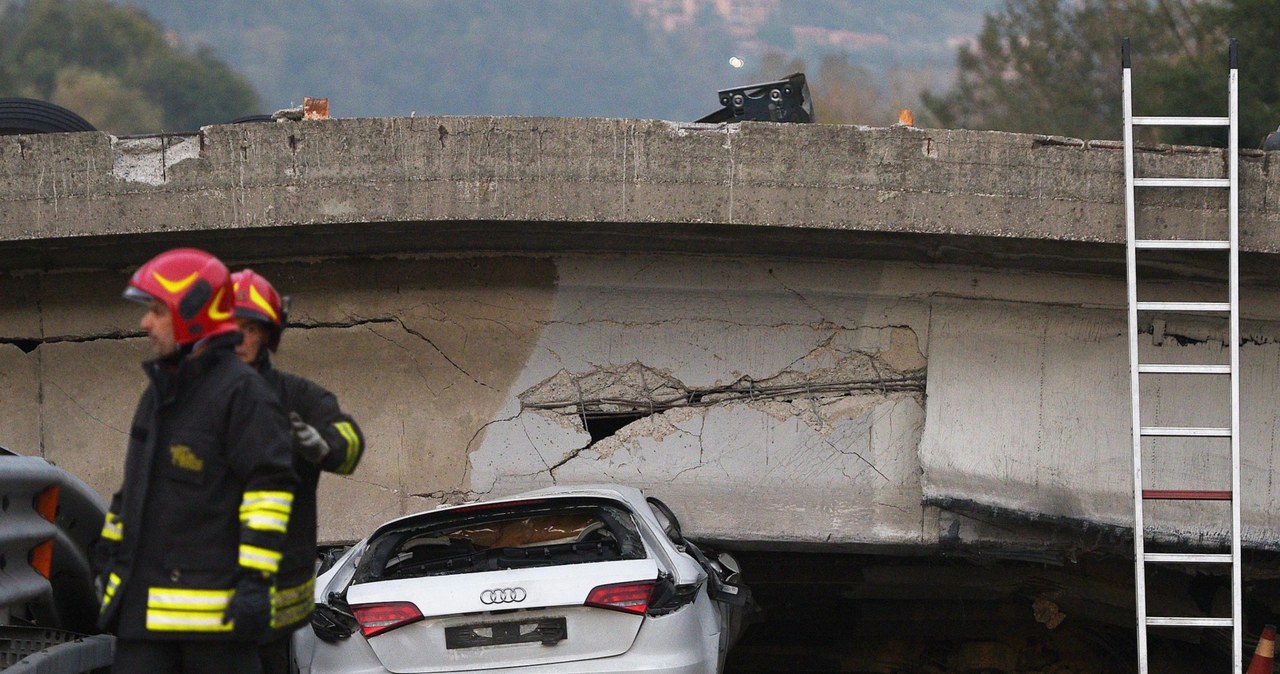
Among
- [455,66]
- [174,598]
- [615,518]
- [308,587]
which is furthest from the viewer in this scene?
[455,66]

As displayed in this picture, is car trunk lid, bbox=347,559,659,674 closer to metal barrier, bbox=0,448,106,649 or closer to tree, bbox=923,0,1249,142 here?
metal barrier, bbox=0,448,106,649

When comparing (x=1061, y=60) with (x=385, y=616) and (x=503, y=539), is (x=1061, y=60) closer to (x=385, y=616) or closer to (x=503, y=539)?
(x=503, y=539)

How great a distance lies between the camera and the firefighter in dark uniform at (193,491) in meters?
4.43

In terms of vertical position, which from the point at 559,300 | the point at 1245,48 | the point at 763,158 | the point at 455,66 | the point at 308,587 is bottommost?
the point at 308,587

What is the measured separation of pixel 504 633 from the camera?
6.11 meters

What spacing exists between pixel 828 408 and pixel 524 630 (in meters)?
2.90

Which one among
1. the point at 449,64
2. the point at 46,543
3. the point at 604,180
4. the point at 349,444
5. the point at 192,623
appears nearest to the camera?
the point at 192,623

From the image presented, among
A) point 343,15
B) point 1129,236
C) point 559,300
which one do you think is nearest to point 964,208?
point 1129,236

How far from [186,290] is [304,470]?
2.33 feet

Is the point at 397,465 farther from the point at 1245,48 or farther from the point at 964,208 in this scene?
the point at 1245,48

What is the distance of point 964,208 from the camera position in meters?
7.66

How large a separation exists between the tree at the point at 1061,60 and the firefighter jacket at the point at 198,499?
4269cm

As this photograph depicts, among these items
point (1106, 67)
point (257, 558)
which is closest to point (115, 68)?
point (1106, 67)

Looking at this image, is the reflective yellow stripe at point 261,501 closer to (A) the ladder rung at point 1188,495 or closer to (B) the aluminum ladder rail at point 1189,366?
(B) the aluminum ladder rail at point 1189,366
